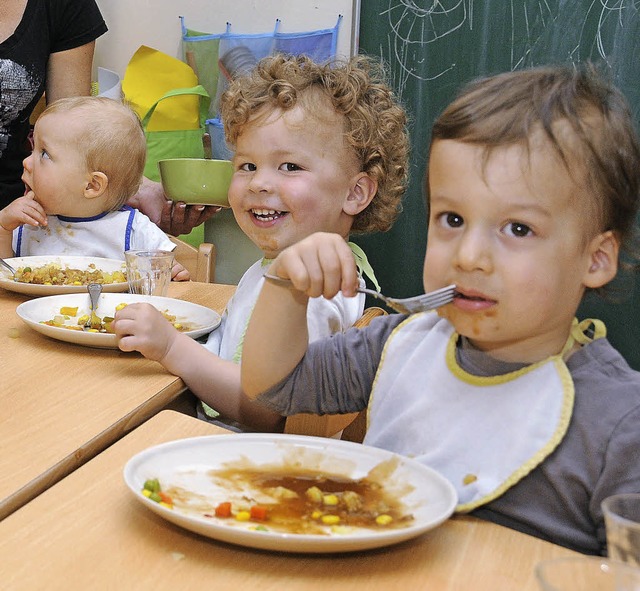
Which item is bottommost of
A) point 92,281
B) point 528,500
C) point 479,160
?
point 92,281

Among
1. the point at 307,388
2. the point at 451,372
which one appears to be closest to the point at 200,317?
the point at 307,388

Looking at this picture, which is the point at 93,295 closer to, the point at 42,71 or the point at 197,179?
the point at 197,179

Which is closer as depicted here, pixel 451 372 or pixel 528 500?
pixel 528 500

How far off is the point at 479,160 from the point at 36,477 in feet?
2.07

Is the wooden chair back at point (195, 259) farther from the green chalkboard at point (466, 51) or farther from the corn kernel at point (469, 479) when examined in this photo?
the corn kernel at point (469, 479)

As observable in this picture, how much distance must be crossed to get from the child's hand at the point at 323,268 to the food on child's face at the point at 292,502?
229 mm

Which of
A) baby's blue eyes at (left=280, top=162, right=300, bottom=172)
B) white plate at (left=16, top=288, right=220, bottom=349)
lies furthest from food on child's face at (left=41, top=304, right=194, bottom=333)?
baby's blue eyes at (left=280, top=162, right=300, bottom=172)

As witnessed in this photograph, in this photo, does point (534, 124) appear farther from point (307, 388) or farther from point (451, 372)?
point (307, 388)

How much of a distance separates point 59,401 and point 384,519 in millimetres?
585

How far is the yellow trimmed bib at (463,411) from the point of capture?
0.97 metres

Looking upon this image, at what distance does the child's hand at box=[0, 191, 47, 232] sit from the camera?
2.25 m

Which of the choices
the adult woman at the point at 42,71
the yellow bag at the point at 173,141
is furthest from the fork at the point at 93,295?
the yellow bag at the point at 173,141

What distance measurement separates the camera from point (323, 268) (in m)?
1.03

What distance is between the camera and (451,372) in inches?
43.1
